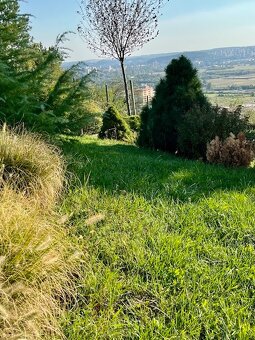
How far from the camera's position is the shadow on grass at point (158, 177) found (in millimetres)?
3355

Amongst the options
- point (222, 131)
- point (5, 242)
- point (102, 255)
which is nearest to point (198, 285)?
point (102, 255)

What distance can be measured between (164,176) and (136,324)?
2.33 metres

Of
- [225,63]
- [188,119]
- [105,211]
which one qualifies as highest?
[225,63]

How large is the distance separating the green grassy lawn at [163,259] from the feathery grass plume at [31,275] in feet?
0.33

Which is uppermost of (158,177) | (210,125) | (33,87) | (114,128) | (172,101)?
(33,87)

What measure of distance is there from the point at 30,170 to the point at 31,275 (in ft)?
Answer: 4.31

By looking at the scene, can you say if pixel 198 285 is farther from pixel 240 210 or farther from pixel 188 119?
pixel 188 119

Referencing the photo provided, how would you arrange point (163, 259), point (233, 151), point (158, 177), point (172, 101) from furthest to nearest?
point (172, 101) < point (233, 151) < point (158, 177) < point (163, 259)

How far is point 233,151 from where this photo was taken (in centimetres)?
507

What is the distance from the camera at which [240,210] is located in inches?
117

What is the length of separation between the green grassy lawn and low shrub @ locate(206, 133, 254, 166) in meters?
1.40

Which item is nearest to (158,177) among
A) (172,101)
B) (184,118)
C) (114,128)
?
(184,118)

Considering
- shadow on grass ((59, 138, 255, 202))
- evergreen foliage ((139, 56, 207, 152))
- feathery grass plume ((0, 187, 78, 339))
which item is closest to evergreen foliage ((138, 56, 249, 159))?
evergreen foliage ((139, 56, 207, 152))

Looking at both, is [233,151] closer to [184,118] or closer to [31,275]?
[184,118]
